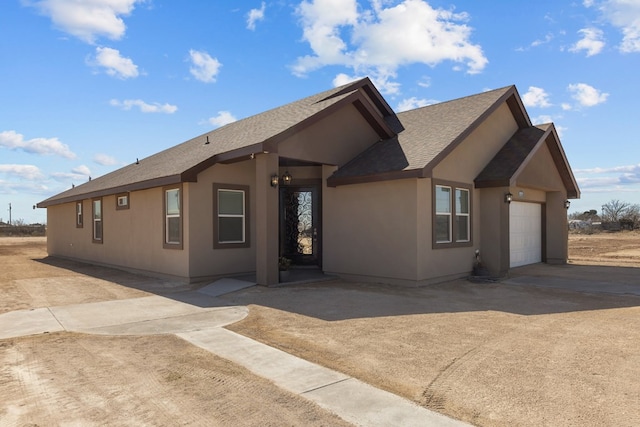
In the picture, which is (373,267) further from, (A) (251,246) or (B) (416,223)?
(A) (251,246)

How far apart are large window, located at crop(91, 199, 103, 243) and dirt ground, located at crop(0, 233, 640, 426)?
311 inches

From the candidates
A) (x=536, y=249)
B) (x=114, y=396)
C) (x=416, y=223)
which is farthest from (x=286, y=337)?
(x=536, y=249)

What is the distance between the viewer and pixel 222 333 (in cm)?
623

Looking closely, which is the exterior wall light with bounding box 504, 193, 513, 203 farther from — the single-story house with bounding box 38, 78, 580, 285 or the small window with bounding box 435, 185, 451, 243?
the small window with bounding box 435, 185, 451, 243

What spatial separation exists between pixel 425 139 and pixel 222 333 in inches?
312

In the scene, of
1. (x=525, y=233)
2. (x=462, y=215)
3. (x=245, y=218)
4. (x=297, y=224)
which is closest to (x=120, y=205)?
(x=245, y=218)

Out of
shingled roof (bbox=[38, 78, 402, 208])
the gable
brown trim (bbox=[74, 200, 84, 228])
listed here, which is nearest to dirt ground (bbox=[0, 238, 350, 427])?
shingled roof (bbox=[38, 78, 402, 208])

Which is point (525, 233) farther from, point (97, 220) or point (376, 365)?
point (97, 220)

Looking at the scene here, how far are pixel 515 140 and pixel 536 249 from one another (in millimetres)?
4579

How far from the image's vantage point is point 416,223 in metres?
10.1

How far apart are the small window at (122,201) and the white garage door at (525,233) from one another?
12800 millimetres

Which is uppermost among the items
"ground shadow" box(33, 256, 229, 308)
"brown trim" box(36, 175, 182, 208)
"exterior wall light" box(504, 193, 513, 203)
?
"brown trim" box(36, 175, 182, 208)

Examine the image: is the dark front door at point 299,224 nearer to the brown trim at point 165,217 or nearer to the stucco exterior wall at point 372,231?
the stucco exterior wall at point 372,231

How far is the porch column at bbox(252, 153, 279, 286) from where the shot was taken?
389 inches
